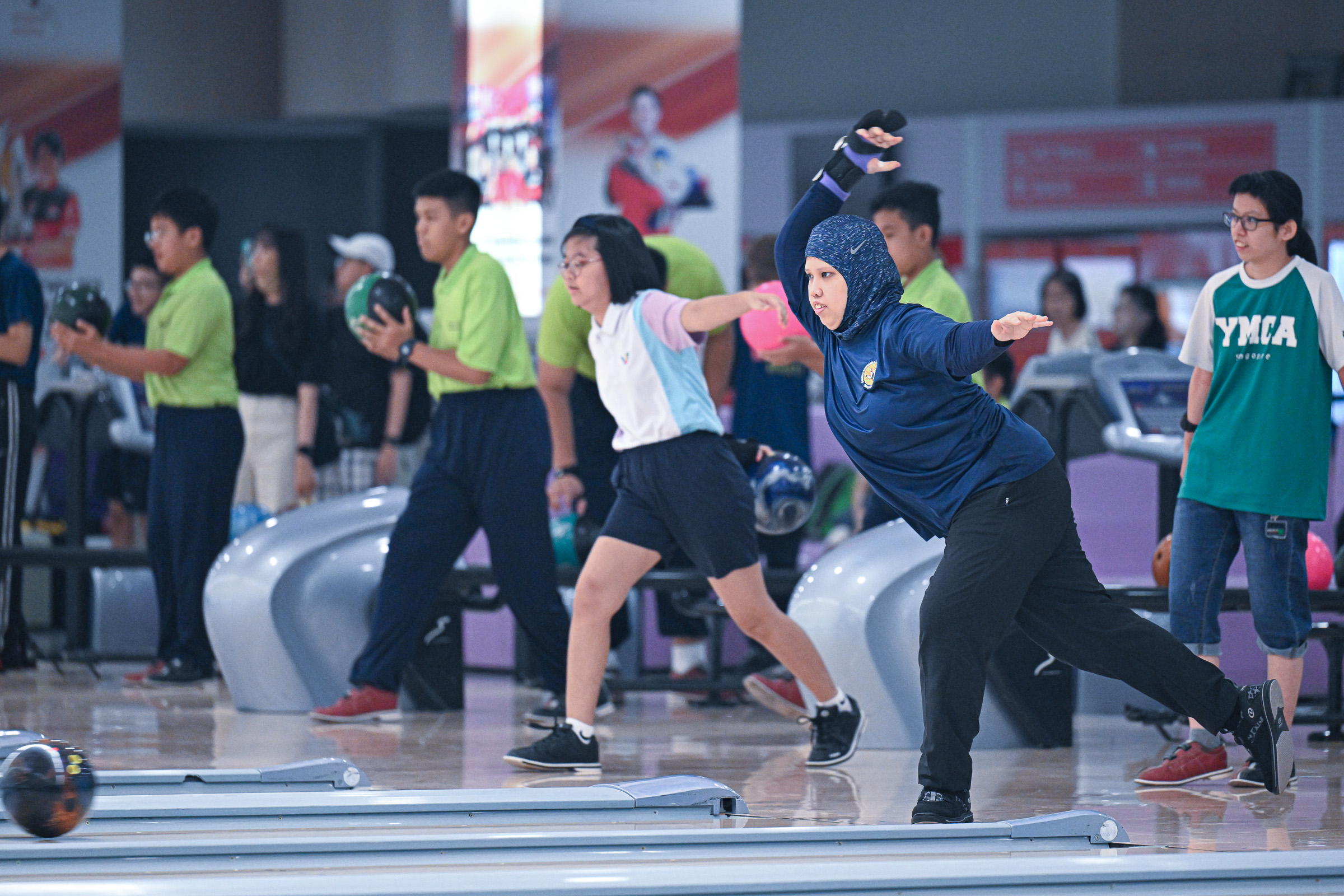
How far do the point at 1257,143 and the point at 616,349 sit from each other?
8243 millimetres

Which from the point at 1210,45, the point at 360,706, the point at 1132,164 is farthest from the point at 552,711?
the point at 1210,45

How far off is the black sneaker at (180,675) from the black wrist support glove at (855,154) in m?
3.63

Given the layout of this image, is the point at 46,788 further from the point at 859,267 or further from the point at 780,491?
the point at 780,491

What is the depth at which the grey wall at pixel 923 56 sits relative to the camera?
12.4 metres

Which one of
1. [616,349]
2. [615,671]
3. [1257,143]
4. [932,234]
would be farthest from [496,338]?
[1257,143]

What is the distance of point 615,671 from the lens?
21.0 ft

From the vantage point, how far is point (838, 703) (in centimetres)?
439

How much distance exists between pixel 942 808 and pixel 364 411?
4258 millimetres

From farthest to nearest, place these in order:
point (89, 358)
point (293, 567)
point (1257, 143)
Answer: point (1257, 143)
point (89, 358)
point (293, 567)

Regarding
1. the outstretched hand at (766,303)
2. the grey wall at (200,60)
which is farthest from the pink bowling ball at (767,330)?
the grey wall at (200,60)

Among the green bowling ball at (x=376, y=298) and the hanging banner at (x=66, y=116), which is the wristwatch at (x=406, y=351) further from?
the hanging banner at (x=66, y=116)

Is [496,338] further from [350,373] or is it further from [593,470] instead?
[350,373]

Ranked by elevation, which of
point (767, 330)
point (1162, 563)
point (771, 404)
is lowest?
point (1162, 563)

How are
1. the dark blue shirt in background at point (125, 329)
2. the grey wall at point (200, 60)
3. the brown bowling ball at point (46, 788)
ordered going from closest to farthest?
the brown bowling ball at point (46, 788) < the dark blue shirt in background at point (125, 329) < the grey wall at point (200, 60)
